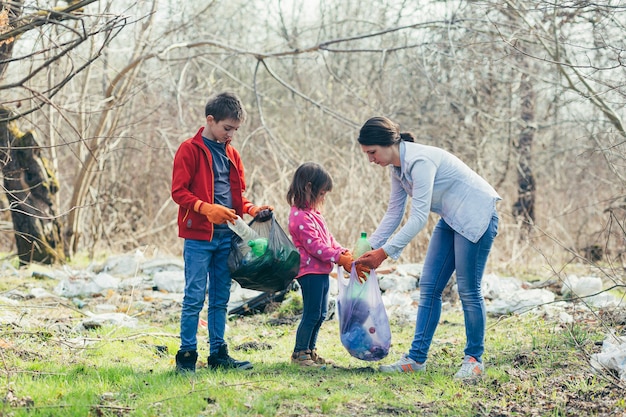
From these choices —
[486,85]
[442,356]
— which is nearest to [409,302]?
[442,356]

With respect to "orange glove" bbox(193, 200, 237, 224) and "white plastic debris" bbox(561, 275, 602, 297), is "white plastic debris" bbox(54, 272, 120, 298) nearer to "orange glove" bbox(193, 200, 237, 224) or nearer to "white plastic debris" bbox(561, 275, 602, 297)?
"orange glove" bbox(193, 200, 237, 224)

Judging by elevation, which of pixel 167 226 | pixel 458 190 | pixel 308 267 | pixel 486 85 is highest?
pixel 486 85

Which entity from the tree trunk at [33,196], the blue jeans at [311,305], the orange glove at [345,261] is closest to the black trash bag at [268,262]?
the blue jeans at [311,305]

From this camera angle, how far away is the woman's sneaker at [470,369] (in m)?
4.73

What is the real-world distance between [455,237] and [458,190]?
1.01 ft

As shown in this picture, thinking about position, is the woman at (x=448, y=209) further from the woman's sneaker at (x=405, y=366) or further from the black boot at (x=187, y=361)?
the black boot at (x=187, y=361)

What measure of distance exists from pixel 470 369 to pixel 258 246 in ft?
5.21

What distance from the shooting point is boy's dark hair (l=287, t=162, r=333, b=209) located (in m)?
5.03

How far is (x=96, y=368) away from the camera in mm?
4789

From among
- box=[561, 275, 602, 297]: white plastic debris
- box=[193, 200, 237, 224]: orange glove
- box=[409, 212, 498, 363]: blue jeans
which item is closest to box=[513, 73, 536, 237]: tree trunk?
box=[561, 275, 602, 297]: white plastic debris

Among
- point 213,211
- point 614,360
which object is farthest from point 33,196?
point 614,360

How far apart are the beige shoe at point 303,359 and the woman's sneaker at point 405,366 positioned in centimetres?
45

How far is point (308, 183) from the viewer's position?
16.5 ft

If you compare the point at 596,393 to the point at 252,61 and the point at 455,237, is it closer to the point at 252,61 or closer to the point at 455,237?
the point at 455,237
